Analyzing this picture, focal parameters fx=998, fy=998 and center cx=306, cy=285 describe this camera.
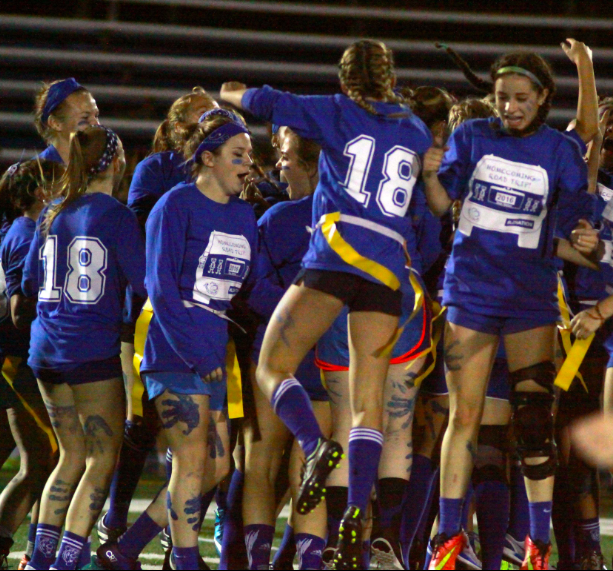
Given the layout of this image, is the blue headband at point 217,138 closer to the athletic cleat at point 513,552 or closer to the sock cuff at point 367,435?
the sock cuff at point 367,435

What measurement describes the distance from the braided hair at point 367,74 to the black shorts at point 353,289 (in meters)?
0.52

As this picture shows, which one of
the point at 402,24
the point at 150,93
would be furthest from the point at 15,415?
the point at 402,24

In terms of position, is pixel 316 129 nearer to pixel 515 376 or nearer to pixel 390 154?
pixel 390 154

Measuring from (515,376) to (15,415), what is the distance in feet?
6.82

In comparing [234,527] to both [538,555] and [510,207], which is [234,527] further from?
[510,207]

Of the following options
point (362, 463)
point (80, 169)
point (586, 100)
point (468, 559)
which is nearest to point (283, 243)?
point (80, 169)

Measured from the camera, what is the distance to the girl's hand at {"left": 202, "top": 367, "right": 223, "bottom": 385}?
334cm

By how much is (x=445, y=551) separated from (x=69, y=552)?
1273mm

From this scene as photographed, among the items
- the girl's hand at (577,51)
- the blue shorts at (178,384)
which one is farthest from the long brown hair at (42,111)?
the girl's hand at (577,51)

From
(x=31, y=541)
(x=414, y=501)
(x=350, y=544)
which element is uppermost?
(x=350, y=544)

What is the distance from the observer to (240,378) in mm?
3594

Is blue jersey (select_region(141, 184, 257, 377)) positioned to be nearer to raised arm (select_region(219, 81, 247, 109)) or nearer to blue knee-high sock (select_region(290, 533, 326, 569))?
raised arm (select_region(219, 81, 247, 109))

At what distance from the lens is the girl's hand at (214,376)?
3336 mm

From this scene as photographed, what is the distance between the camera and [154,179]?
4094 mm
